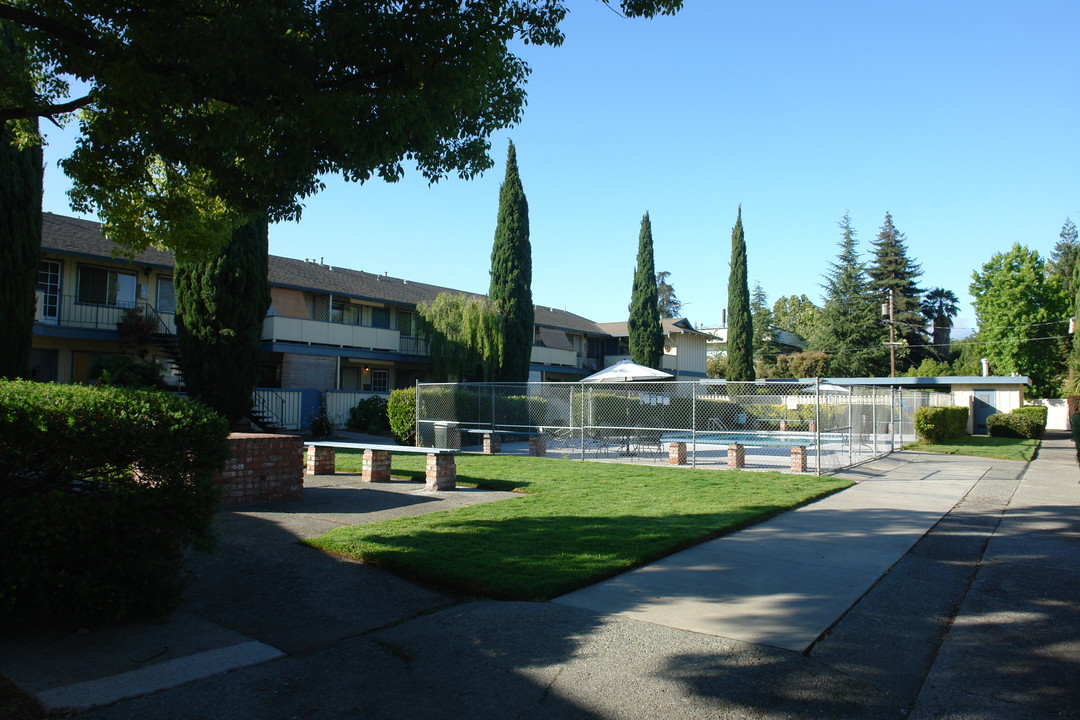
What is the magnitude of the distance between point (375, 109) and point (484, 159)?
1.90 m

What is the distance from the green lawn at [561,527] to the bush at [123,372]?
348 inches

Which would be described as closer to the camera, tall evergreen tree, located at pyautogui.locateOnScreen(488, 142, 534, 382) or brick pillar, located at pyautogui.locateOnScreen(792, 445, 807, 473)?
brick pillar, located at pyautogui.locateOnScreen(792, 445, 807, 473)

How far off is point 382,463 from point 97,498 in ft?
24.9

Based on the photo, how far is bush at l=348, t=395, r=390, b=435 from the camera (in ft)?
78.5

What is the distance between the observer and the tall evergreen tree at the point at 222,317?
17.9 meters

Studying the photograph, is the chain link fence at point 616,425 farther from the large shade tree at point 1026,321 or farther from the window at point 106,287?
the large shade tree at point 1026,321

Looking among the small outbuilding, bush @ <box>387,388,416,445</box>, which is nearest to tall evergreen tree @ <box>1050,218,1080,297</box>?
the small outbuilding

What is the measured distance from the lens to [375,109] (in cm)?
642

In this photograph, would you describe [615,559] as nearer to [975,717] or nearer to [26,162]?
[975,717]

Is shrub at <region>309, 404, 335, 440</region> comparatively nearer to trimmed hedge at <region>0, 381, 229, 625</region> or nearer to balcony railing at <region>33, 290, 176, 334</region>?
balcony railing at <region>33, 290, 176, 334</region>

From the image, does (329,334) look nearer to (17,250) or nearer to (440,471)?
(17,250)

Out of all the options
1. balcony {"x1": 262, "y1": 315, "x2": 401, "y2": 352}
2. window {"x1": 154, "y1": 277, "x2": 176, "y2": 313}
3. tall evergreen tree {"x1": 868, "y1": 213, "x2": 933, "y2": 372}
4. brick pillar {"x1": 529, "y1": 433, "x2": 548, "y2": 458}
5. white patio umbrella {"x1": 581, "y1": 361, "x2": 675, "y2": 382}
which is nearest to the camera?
brick pillar {"x1": 529, "y1": 433, "x2": 548, "y2": 458}

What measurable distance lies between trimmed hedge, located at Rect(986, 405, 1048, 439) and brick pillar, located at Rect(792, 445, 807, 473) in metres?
20.7

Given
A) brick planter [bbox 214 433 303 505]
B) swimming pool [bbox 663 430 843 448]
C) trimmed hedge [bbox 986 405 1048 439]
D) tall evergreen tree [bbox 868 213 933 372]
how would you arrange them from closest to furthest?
brick planter [bbox 214 433 303 505]
swimming pool [bbox 663 430 843 448]
trimmed hedge [bbox 986 405 1048 439]
tall evergreen tree [bbox 868 213 933 372]
